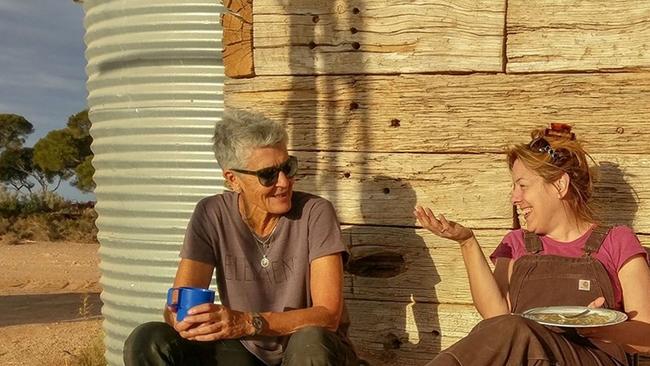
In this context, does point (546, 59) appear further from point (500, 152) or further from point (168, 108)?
point (168, 108)

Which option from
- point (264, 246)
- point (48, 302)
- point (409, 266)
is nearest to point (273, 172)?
point (264, 246)

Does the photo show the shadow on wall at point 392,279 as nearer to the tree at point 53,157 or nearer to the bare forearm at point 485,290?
the bare forearm at point 485,290

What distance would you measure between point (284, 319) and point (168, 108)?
1.43 m

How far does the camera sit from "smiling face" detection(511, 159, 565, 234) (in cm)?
335

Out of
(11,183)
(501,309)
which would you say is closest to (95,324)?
(501,309)

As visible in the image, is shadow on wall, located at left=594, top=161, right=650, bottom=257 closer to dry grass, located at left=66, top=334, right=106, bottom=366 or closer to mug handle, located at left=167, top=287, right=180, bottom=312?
mug handle, located at left=167, top=287, right=180, bottom=312

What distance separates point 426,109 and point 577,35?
26.6 inches

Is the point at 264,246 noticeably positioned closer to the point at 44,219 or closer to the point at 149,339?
the point at 149,339

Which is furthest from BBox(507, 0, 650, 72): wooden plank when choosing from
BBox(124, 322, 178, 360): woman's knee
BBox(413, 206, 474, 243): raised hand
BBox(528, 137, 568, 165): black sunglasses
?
BBox(124, 322, 178, 360): woman's knee

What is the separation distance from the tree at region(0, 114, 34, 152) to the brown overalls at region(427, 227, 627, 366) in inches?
1489

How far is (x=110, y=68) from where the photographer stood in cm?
455

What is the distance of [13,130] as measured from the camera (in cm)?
4000

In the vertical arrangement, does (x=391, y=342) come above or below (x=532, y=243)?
below

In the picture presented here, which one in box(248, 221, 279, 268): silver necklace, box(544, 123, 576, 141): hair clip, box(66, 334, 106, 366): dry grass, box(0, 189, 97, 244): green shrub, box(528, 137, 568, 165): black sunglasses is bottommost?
box(0, 189, 97, 244): green shrub
